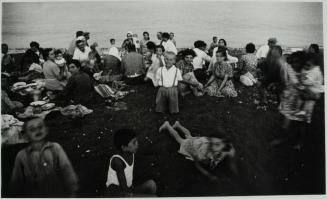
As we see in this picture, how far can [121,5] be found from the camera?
4.67m

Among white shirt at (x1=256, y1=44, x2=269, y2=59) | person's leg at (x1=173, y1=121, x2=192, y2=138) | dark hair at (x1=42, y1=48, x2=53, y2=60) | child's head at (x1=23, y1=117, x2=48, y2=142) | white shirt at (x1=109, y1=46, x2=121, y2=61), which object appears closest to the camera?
child's head at (x1=23, y1=117, x2=48, y2=142)

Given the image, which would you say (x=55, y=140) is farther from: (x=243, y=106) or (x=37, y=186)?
(x=243, y=106)

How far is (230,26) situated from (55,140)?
8.95ft

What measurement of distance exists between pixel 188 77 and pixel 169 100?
564 mm

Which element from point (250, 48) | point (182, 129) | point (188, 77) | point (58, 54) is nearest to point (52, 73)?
point (58, 54)

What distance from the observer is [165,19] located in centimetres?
477

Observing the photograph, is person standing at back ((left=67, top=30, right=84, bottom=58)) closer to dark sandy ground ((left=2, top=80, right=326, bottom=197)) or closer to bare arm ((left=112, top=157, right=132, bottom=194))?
dark sandy ground ((left=2, top=80, right=326, bottom=197))

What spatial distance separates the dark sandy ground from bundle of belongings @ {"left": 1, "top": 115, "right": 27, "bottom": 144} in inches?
4.1

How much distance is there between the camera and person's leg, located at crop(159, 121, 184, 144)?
4.40 metres

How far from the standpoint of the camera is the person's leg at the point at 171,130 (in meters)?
4.40

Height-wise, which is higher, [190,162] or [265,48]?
[265,48]

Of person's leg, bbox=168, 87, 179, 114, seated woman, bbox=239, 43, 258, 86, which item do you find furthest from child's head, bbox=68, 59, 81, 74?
seated woman, bbox=239, 43, 258, 86

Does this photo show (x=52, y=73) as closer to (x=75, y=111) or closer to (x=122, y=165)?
(x=75, y=111)

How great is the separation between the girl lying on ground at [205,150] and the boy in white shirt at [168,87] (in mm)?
346
